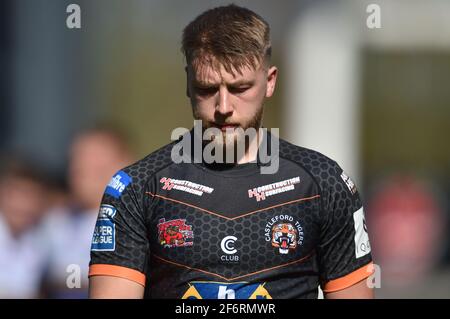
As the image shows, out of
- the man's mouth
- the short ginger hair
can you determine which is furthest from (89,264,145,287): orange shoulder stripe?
the short ginger hair

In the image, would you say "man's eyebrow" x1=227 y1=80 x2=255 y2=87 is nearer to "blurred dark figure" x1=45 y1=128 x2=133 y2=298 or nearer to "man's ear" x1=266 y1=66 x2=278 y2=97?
"man's ear" x1=266 y1=66 x2=278 y2=97

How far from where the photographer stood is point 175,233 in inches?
161

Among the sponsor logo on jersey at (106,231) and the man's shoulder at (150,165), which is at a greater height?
the man's shoulder at (150,165)

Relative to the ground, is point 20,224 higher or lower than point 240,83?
lower

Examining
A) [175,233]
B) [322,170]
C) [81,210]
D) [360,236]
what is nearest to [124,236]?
[175,233]

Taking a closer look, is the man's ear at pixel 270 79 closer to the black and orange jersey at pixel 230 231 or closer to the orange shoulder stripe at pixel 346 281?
the black and orange jersey at pixel 230 231

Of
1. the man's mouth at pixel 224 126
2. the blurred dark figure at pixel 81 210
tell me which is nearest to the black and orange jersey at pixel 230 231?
the man's mouth at pixel 224 126

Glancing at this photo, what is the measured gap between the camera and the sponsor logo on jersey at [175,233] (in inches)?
161

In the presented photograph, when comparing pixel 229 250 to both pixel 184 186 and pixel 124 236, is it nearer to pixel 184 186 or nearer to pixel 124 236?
pixel 184 186

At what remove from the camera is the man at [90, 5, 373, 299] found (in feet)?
13.4

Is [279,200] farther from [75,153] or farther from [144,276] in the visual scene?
[75,153]

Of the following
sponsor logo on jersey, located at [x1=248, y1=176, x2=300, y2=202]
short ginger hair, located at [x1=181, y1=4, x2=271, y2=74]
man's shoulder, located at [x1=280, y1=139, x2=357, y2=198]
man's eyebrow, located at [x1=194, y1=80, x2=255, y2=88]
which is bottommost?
sponsor logo on jersey, located at [x1=248, y1=176, x2=300, y2=202]

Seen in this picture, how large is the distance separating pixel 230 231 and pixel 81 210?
295 cm

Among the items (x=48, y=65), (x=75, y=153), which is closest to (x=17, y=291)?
(x=75, y=153)
